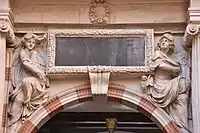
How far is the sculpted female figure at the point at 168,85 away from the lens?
6996 mm

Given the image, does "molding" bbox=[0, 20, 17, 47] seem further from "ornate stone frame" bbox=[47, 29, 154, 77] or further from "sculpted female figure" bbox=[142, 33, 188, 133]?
"sculpted female figure" bbox=[142, 33, 188, 133]

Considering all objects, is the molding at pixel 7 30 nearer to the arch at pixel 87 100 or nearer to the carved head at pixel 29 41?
the carved head at pixel 29 41

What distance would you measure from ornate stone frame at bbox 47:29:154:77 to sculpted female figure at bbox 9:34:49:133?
0.13 m

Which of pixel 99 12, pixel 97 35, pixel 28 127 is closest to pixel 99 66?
pixel 97 35

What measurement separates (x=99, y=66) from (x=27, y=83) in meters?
0.86

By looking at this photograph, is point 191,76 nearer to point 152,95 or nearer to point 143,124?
point 152,95

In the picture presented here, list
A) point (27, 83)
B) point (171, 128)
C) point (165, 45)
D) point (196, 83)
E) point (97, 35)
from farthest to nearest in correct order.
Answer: point (97, 35)
point (165, 45)
point (27, 83)
point (171, 128)
point (196, 83)

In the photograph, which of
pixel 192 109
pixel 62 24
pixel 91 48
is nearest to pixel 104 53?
pixel 91 48

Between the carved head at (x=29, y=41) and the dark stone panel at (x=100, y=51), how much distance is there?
0.95ft

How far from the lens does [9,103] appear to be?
7125mm

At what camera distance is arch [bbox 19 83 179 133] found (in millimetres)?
7020

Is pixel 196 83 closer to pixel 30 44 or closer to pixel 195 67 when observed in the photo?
pixel 195 67

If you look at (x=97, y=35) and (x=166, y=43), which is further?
(x=97, y=35)

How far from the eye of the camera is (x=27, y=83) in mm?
7062
